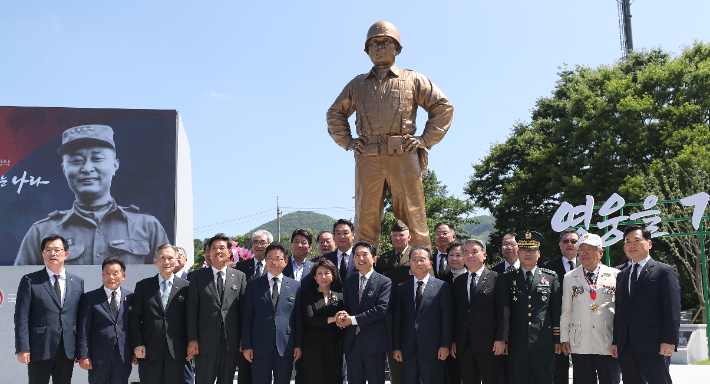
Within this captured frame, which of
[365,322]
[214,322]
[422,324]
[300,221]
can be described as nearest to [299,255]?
[214,322]

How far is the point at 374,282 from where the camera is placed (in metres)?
5.16

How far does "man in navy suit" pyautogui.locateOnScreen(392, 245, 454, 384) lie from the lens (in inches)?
194

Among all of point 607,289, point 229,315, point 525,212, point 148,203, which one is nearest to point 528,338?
point 607,289

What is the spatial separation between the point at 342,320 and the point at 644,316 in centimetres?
243

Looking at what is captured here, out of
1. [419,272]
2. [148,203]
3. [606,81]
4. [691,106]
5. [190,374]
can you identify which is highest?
[606,81]

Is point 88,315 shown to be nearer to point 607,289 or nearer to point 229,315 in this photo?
point 229,315

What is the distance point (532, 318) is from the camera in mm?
4949

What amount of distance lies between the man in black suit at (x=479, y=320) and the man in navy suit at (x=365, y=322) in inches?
25.4

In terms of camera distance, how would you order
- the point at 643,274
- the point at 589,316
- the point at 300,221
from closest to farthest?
the point at 643,274, the point at 589,316, the point at 300,221

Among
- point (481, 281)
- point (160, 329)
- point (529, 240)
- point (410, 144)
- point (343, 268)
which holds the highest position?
point (410, 144)

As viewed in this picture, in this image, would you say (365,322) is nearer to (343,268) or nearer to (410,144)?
(343,268)

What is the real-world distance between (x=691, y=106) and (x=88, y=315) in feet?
61.1

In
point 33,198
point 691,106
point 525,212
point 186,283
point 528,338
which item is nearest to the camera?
point 528,338

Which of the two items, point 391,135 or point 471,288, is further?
point 391,135
